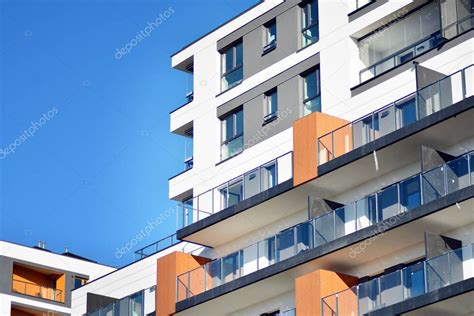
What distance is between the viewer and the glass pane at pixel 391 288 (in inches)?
1583

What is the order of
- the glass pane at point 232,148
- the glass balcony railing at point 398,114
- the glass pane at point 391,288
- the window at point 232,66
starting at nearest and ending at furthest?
1. the glass pane at point 391,288
2. the glass balcony railing at point 398,114
3. the glass pane at point 232,148
4. the window at point 232,66

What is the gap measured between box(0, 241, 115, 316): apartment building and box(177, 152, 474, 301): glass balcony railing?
32.7m

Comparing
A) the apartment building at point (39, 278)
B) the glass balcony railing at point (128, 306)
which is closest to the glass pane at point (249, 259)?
the glass balcony railing at point (128, 306)

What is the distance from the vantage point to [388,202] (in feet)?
139

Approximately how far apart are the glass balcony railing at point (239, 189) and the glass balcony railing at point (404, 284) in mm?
6231

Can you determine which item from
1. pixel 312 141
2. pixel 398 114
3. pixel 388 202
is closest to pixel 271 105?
pixel 312 141

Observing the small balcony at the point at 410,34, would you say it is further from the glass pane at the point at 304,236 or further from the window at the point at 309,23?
the glass pane at the point at 304,236

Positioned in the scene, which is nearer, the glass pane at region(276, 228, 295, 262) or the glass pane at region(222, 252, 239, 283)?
the glass pane at region(276, 228, 295, 262)

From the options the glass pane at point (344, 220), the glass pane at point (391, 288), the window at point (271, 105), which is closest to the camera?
the glass pane at point (391, 288)

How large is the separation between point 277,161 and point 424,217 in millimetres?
8485

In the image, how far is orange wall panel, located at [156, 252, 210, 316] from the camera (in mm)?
49875

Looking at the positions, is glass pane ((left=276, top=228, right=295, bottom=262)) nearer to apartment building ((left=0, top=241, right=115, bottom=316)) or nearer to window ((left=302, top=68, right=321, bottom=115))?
window ((left=302, top=68, right=321, bottom=115))

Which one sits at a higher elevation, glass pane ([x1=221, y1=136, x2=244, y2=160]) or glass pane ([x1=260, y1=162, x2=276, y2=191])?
glass pane ([x1=221, y1=136, x2=244, y2=160])

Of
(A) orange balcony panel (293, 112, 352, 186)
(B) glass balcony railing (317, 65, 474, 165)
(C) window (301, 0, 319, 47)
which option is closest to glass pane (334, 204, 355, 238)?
(A) orange balcony panel (293, 112, 352, 186)
